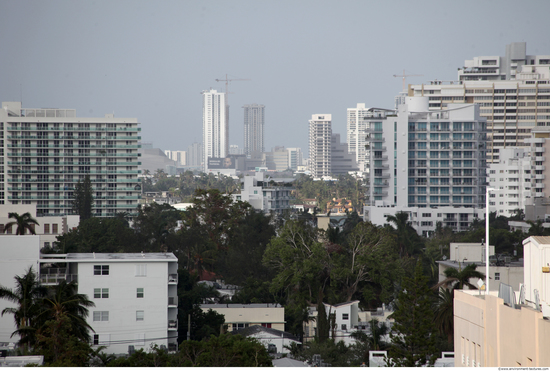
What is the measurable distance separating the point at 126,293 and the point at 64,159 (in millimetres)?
64305

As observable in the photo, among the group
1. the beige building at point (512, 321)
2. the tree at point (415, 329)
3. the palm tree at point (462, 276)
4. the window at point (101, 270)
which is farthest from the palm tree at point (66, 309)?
the palm tree at point (462, 276)

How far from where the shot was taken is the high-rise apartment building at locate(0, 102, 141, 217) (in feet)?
284

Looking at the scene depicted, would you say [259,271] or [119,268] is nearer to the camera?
[119,268]

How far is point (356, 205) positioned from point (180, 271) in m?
100

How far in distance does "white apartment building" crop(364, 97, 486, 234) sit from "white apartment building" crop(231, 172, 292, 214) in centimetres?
1643

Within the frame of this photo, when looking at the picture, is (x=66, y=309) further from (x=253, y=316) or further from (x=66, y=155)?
(x=66, y=155)

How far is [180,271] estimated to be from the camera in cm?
3406

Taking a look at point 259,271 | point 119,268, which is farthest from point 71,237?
point 119,268

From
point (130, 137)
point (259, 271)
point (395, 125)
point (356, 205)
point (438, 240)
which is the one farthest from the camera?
point (356, 205)

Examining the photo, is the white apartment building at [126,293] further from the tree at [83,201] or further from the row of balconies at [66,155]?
the row of balconies at [66,155]

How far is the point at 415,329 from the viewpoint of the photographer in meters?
22.5

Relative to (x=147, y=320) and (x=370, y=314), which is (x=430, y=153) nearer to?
(x=370, y=314)

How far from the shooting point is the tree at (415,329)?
21.7m

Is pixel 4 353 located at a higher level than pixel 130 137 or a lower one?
lower
